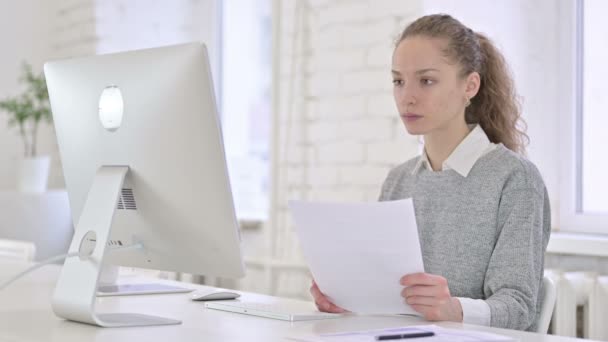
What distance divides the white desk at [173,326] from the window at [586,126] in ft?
4.00

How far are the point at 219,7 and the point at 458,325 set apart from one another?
2617mm

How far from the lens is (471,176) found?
1932 mm

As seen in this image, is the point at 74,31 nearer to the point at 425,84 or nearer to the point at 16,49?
the point at 16,49

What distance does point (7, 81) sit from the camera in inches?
160

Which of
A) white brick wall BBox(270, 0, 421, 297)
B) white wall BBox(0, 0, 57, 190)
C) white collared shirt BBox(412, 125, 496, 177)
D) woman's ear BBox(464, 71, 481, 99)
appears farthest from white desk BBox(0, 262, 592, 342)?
white wall BBox(0, 0, 57, 190)

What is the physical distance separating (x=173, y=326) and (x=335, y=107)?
147 cm

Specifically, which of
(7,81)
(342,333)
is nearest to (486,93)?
(342,333)

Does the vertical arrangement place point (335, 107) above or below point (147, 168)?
above

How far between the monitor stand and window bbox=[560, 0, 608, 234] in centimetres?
155

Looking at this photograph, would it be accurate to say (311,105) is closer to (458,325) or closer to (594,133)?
(594,133)

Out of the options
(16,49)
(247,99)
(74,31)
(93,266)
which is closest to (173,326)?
(93,266)

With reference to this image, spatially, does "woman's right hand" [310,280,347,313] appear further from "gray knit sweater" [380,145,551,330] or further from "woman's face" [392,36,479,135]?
"woman's face" [392,36,479,135]

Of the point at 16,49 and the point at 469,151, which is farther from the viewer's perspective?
the point at 16,49

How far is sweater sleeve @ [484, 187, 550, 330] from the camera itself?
172 centimetres
